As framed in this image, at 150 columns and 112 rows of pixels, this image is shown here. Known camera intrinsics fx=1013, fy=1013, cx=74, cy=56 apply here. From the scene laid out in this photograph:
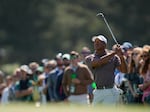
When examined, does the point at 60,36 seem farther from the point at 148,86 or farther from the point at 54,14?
the point at 148,86

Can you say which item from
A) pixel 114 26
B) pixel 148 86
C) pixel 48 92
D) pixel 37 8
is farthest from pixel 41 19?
pixel 148 86

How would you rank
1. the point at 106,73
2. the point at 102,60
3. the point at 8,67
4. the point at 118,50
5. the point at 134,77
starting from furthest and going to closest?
Answer: the point at 8,67 → the point at 134,77 → the point at 106,73 → the point at 102,60 → the point at 118,50

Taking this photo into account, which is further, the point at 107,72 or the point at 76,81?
the point at 76,81

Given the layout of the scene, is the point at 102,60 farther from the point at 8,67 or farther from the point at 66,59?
the point at 8,67

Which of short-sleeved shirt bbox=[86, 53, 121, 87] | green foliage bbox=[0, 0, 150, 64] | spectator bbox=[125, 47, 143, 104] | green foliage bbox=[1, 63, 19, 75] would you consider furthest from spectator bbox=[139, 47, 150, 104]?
green foliage bbox=[1, 63, 19, 75]

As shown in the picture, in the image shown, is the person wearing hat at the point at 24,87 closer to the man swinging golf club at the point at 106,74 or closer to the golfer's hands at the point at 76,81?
the golfer's hands at the point at 76,81

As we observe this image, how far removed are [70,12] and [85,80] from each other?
42.2 m

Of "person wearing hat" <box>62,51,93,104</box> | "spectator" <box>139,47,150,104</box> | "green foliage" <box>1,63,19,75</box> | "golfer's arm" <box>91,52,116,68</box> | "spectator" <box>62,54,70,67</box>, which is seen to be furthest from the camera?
"green foliage" <box>1,63,19,75</box>

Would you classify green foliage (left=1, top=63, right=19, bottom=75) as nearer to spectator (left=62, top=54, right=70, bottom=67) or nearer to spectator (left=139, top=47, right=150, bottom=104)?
spectator (left=62, top=54, right=70, bottom=67)

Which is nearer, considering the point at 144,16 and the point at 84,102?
the point at 84,102

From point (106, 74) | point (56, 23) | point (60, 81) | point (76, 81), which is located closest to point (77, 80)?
point (76, 81)

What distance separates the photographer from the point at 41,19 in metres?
64.9

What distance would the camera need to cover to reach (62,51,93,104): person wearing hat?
23.5 m

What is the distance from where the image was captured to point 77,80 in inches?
934
